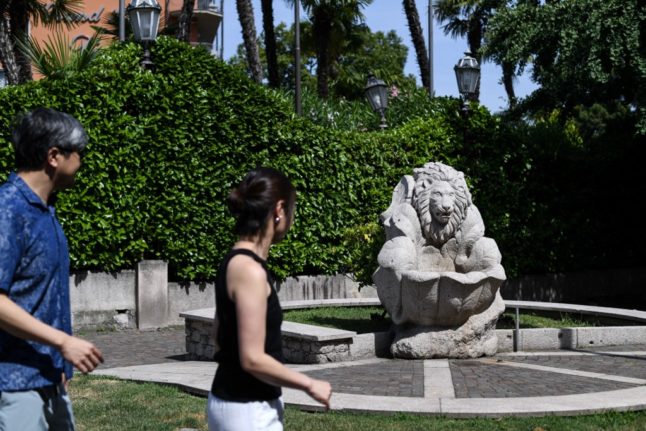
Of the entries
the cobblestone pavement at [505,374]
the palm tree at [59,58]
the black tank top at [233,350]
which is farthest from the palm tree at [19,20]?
the black tank top at [233,350]

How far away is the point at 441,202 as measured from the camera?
998cm

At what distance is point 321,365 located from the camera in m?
9.40

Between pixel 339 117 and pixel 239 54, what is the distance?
146 ft

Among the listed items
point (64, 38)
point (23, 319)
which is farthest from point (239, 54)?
point (23, 319)

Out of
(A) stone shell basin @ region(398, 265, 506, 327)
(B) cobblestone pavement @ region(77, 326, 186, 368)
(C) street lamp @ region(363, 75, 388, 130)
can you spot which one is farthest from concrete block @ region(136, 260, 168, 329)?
(C) street lamp @ region(363, 75, 388, 130)

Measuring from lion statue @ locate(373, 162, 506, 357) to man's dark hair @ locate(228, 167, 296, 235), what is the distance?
640cm

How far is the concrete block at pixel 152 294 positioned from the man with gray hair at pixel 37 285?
35.8 ft

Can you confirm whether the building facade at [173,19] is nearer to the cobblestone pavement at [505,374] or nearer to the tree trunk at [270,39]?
the tree trunk at [270,39]

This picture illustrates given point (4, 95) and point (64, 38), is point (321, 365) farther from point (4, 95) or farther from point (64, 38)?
point (64, 38)

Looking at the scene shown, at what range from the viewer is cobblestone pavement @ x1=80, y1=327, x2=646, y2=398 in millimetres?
8016

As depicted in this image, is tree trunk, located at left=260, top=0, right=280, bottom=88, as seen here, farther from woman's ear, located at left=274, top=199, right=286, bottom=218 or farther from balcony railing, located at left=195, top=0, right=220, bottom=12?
woman's ear, located at left=274, top=199, right=286, bottom=218

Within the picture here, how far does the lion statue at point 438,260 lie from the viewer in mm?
9664

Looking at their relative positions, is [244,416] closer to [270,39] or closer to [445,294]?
[445,294]

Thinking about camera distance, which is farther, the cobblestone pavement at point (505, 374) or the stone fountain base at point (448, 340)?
the stone fountain base at point (448, 340)
